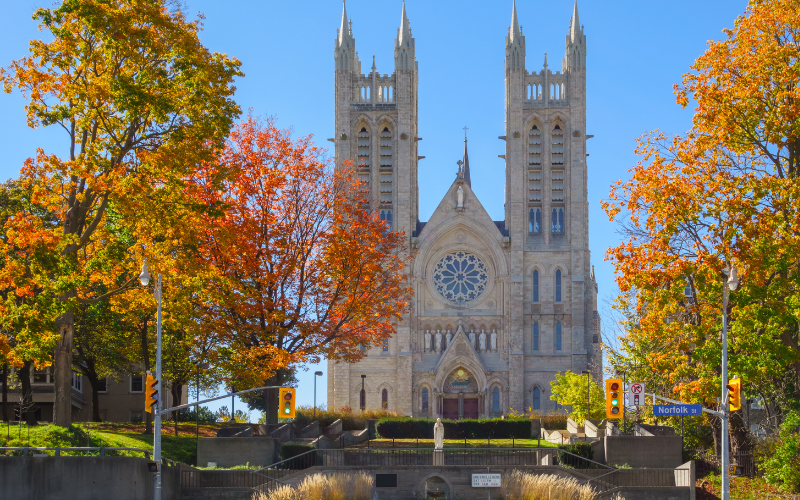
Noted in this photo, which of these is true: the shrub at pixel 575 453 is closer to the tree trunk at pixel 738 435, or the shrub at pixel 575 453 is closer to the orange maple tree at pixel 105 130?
the tree trunk at pixel 738 435

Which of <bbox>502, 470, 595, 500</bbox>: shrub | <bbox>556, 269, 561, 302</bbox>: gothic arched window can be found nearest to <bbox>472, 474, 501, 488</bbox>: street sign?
<bbox>502, 470, 595, 500</bbox>: shrub

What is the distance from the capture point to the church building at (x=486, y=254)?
64938 mm

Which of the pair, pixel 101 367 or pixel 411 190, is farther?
pixel 411 190

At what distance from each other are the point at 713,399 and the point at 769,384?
6.52 meters

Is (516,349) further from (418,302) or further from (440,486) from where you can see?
(440,486)

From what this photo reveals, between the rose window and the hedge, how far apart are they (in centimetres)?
1933

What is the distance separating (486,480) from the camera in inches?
1190

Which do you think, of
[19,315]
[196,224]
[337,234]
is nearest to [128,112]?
[196,224]

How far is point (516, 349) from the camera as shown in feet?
213

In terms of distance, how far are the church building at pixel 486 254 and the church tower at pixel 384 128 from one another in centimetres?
10

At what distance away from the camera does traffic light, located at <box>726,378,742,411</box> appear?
985 inches

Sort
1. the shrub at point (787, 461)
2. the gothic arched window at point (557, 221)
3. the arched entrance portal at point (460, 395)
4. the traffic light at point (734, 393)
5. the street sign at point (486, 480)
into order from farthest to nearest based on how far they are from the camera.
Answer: the gothic arched window at point (557, 221) → the arched entrance portal at point (460, 395) → the street sign at point (486, 480) → the shrub at point (787, 461) → the traffic light at point (734, 393)

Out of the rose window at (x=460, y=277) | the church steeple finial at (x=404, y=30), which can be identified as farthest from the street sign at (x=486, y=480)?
the church steeple finial at (x=404, y=30)

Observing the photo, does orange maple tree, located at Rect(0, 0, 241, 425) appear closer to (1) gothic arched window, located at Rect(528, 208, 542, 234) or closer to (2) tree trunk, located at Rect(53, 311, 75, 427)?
(2) tree trunk, located at Rect(53, 311, 75, 427)
